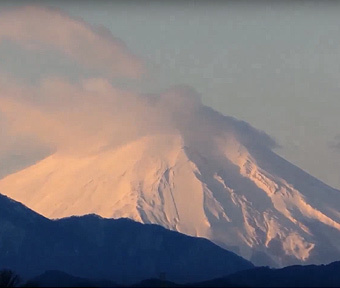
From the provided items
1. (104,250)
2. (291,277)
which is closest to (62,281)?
(291,277)

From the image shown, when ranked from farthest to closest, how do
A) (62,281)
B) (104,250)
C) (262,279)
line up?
(104,250) < (262,279) < (62,281)

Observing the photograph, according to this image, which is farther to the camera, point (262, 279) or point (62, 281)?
point (262, 279)

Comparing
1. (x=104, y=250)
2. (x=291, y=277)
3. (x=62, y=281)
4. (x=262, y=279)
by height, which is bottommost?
(x=104, y=250)

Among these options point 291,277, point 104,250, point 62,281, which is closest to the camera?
point 62,281

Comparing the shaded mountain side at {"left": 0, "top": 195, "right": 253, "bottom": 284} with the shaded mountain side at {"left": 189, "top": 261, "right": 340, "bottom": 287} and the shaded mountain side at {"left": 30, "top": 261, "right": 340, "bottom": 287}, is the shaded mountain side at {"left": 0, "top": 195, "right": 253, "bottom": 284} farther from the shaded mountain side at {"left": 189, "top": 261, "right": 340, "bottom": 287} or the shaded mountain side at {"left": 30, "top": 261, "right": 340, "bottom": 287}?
the shaded mountain side at {"left": 30, "top": 261, "right": 340, "bottom": 287}

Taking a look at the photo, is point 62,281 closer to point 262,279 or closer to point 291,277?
point 262,279

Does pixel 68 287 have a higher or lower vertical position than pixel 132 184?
higher

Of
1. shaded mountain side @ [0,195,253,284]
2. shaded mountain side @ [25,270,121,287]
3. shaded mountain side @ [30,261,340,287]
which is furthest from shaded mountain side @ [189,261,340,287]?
shaded mountain side @ [0,195,253,284]

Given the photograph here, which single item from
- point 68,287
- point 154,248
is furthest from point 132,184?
point 68,287

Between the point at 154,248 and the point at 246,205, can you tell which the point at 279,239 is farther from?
the point at 154,248
